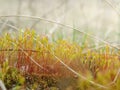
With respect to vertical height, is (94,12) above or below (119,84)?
above

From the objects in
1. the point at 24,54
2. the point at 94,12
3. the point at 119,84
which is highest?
the point at 94,12

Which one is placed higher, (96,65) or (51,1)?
(51,1)

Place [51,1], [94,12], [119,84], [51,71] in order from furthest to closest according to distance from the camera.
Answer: [51,1] < [94,12] < [51,71] < [119,84]

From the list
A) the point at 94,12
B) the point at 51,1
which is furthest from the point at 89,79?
the point at 51,1

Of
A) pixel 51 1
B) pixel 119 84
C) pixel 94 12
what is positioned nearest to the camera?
pixel 119 84

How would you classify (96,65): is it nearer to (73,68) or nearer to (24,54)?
(73,68)

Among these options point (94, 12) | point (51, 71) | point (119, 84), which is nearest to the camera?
point (119, 84)

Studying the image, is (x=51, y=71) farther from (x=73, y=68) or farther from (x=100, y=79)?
(x=100, y=79)

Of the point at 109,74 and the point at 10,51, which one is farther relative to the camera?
the point at 10,51

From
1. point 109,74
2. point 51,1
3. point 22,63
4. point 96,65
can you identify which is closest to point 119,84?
point 109,74
